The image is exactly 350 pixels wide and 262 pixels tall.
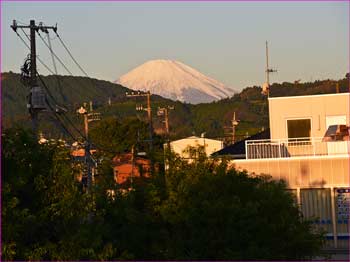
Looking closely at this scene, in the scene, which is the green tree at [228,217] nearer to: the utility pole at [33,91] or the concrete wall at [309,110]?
the utility pole at [33,91]

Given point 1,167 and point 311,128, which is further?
point 311,128

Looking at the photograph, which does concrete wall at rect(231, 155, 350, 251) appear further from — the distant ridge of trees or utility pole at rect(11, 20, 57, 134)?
the distant ridge of trees

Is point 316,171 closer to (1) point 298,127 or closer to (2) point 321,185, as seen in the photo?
(2) point 321,185

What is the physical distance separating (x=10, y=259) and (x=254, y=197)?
611 cm

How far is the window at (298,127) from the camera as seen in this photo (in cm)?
3081

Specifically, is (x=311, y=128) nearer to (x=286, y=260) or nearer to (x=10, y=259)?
(x=286, y=260)

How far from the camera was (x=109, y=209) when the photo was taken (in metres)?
16.2

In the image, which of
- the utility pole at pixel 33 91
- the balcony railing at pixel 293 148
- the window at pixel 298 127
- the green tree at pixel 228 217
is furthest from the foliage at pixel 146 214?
the window at pixel 298 127

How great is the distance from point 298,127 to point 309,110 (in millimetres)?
705

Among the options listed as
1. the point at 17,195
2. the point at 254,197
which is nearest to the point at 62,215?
the point at 17,195

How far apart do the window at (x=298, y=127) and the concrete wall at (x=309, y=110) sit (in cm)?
14

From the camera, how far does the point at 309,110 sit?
3086 centimetres

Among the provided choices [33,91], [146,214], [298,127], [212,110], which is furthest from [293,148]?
[212,110]

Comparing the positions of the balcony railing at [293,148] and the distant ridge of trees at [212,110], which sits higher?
the distant ridge of trees at [212,110]
